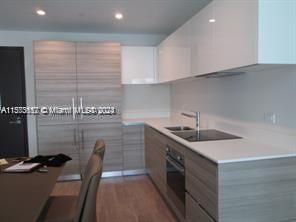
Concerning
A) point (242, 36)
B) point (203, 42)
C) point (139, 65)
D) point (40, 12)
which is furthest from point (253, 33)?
point (139, 65)

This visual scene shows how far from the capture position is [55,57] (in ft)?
12.2

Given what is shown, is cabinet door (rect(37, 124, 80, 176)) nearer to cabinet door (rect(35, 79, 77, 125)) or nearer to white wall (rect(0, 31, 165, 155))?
cabinet door (rect(35, 79, 77, 125))

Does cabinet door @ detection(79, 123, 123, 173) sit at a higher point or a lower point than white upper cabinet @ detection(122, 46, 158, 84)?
lower

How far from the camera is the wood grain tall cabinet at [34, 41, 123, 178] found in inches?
147

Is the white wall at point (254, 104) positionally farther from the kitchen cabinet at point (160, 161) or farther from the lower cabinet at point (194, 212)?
the lower cabinet at point (194, 212)

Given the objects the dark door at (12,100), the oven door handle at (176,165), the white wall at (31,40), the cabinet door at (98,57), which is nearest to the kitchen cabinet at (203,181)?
the oven door handle at (176,165)

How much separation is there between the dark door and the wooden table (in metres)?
2.57

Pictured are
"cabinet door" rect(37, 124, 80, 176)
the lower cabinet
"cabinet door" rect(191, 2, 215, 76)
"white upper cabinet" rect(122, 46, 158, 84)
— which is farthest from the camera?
"white upper cabinet" rect(122, 46, 158, 84)

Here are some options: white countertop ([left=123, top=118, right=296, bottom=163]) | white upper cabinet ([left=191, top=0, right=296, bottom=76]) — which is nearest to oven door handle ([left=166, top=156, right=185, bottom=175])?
white countertop ([left=123, top=118, right=296, bottom=163])

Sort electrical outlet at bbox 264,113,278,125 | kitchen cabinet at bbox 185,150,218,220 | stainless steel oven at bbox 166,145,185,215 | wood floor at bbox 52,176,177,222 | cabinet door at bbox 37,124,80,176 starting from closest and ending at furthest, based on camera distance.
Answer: kitchen cabinet at bbox 185,150,218,220
electrical outlet at bbox 264,113,278,125
stainless steel oven at bbox 166,145,185,215
wood floor at bbox 52,176,177,222
cabinet door at bbox 37,124,80,176

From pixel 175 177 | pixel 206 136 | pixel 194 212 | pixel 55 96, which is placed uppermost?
pixel 55 96

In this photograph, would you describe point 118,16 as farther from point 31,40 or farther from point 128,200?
point 128,200

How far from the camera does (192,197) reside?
6.98 ft

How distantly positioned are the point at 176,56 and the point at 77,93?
63.6 inches
